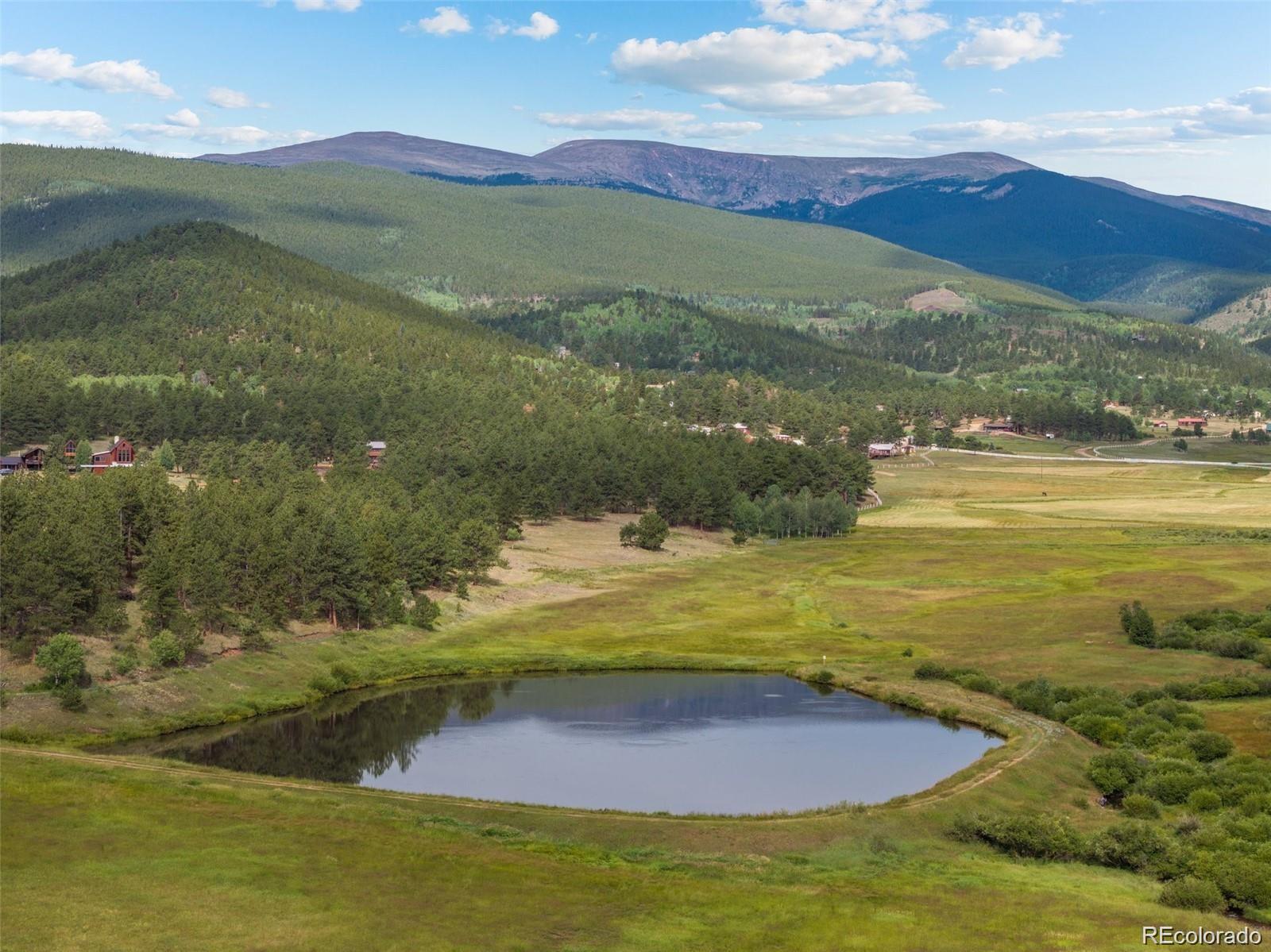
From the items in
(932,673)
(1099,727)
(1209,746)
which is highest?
→ (1209,746)

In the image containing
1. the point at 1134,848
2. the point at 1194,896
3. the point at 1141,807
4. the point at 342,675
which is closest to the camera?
the point at 1194,896

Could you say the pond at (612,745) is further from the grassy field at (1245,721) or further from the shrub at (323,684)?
the grassy field at (1245,721)

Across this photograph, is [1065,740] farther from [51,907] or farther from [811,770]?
[51,907]

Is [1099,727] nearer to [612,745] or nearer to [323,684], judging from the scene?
[612,745]

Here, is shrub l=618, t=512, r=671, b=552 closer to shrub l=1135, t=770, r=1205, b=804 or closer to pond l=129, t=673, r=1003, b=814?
pond l=129, t=673, r=1003, b=814

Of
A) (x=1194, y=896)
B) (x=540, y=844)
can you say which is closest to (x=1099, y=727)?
(x=1194, y=896)

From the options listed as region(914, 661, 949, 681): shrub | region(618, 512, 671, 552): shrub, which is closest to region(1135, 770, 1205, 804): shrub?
region(914, 661, 949, 681): shrub

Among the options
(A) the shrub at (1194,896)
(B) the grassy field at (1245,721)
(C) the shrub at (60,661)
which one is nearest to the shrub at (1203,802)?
(B) the grassy field at (1245,721)

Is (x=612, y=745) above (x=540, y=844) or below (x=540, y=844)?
below
